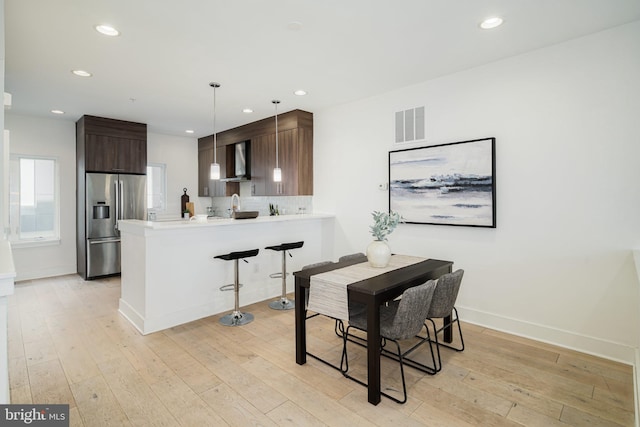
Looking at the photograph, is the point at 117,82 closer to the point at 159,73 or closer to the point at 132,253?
the point at 159,73

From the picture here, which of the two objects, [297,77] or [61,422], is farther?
[297,77]

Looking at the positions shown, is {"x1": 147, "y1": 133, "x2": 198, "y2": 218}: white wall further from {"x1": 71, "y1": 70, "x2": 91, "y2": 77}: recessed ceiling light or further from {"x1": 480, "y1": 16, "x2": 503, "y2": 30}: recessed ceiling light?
{"x1": 480, "y1": 16, "x2": 503, "y2": 30}: recessed ceiling light

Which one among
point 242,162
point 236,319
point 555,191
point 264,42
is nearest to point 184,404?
point 236,319

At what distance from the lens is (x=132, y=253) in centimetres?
364

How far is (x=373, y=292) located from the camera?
222 centimetres

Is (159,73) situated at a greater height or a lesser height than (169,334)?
greater

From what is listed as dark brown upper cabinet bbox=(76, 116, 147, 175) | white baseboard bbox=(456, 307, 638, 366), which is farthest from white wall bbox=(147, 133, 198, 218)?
white baseboard bbox=(456, 307, 638, 366)

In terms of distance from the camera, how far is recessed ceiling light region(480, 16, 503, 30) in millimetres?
2602

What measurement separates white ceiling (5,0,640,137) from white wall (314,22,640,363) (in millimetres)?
263

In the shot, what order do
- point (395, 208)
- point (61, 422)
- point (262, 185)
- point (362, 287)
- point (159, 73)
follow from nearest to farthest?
point (61, 422) → point (362, 287) → point (159, 73) → point (395, 208) → point (262, 185)

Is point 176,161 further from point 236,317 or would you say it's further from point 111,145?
point 236,317

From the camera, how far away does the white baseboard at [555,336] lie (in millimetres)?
2779

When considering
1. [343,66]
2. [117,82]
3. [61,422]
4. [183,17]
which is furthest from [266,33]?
[61,422]

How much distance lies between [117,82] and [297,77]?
2.12 m
